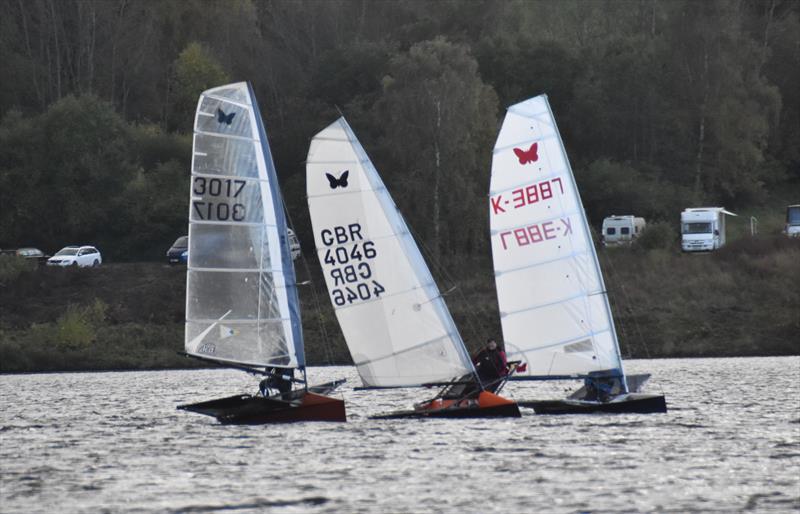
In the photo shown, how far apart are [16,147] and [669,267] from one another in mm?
43431

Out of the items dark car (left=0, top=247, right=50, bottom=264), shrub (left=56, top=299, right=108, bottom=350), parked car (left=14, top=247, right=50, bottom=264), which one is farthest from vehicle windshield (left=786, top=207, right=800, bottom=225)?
parked car (left=14, top=247, right=50, bottom=264)

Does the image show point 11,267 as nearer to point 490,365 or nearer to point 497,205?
point 497,205

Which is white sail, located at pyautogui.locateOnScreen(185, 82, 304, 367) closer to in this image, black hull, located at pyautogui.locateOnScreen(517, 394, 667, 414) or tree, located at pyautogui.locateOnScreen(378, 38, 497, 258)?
black hull, located at pyautogui.locateOnScreen(517, 394, 667, 414)

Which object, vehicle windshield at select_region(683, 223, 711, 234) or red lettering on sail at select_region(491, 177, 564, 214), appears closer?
red lettering on sail at select_region(491, 177, 564, 214)

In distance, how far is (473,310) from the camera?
84188 millimetres

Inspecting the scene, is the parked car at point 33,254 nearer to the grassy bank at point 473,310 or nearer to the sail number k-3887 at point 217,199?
the grassy bank at point 473,310

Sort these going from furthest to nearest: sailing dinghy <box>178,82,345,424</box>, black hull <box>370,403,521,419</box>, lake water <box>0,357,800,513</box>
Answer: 1. sailing dinghy <box>178,82,345,424</box>
2. black hull <box>370,403,521,419</box>
3. lake water <box>0,357,800,513</box>

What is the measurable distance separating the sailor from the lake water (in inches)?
57.3

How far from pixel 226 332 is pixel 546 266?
8976 mm

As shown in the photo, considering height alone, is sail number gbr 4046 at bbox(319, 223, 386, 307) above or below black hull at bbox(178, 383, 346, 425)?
above

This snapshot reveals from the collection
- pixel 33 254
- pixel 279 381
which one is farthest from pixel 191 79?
pixel 279 381

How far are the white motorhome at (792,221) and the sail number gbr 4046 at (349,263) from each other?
5619 cm

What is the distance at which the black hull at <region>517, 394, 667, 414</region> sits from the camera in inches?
1730

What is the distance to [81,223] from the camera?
339 feet
